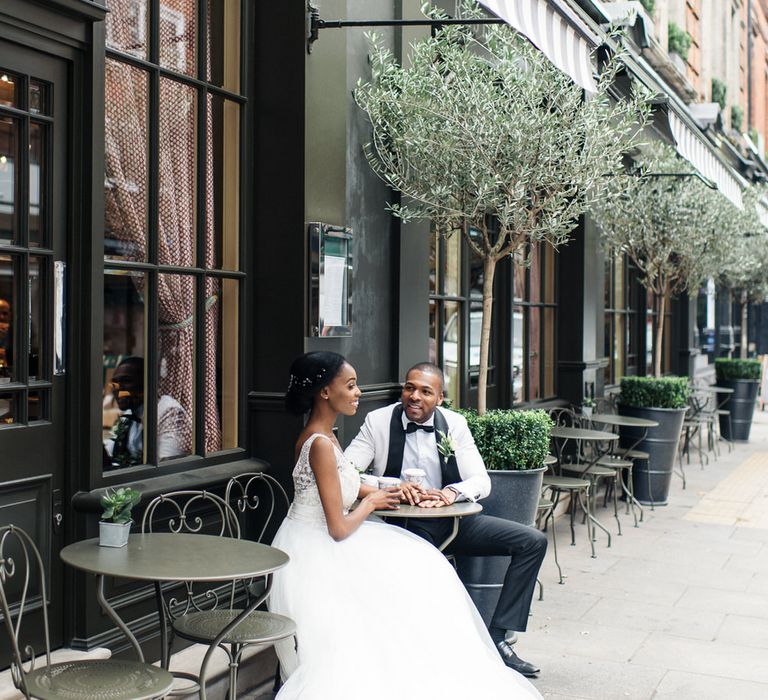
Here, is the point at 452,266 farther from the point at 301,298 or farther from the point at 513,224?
the point at 301,298

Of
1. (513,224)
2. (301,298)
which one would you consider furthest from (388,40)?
(301,298)

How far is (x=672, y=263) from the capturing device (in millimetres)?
11969

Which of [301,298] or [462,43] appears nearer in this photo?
[301,298]

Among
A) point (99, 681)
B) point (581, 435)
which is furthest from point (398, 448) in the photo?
point (581, 435)

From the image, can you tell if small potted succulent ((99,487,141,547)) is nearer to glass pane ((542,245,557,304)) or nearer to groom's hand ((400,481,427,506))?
groom's hand ((400,481,427,506))

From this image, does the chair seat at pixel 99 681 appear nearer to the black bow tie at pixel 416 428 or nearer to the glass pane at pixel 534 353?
the black bow tie at pixel 416 428

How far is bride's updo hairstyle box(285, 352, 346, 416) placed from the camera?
14.5 ft

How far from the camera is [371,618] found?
163 inches

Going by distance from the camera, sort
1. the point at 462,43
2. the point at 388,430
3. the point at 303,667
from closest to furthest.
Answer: the point at 303,667 < the point at 388,430 < the point at 462,43

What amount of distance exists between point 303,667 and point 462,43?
4954mm

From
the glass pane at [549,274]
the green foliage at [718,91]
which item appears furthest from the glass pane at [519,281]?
the green foliage at [718,91]

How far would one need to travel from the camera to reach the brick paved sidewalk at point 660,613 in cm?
511

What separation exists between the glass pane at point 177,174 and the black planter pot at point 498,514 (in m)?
2.18

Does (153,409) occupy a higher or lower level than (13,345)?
lower
